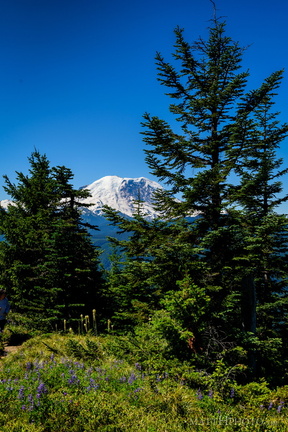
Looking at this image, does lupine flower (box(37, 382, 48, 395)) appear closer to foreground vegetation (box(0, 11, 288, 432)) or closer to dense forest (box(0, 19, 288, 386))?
foreground vegetation (box(0, 11, 288, 432))

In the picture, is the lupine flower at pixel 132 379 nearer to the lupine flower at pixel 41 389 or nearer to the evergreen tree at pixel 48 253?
the lupine flower at pixel 41 389

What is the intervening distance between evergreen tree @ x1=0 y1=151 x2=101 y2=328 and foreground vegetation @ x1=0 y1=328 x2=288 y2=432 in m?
4.28

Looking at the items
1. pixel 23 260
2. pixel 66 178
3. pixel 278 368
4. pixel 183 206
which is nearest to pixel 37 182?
pixel 66 178

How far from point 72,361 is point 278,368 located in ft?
30.9

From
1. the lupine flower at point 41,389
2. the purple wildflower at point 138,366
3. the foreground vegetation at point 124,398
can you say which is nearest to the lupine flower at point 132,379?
the foreground vegetation at point 124,398

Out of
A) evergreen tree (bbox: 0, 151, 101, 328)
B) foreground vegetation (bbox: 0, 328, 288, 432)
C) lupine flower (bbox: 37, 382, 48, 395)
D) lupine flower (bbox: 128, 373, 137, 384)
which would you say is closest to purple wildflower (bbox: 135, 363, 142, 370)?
foreground vegetation (bbox: 0, 328, 288, 432)

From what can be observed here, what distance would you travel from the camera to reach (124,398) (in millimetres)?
4195

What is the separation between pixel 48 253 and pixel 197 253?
8.10 metres

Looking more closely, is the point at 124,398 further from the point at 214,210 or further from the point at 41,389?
the point at 214,210

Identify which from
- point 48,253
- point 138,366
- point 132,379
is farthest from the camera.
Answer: point 48,253

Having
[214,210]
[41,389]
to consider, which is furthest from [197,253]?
[41,389]

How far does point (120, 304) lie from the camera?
43.6 ft

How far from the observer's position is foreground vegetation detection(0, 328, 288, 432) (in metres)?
3.36

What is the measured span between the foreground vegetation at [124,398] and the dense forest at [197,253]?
60 centimetres
